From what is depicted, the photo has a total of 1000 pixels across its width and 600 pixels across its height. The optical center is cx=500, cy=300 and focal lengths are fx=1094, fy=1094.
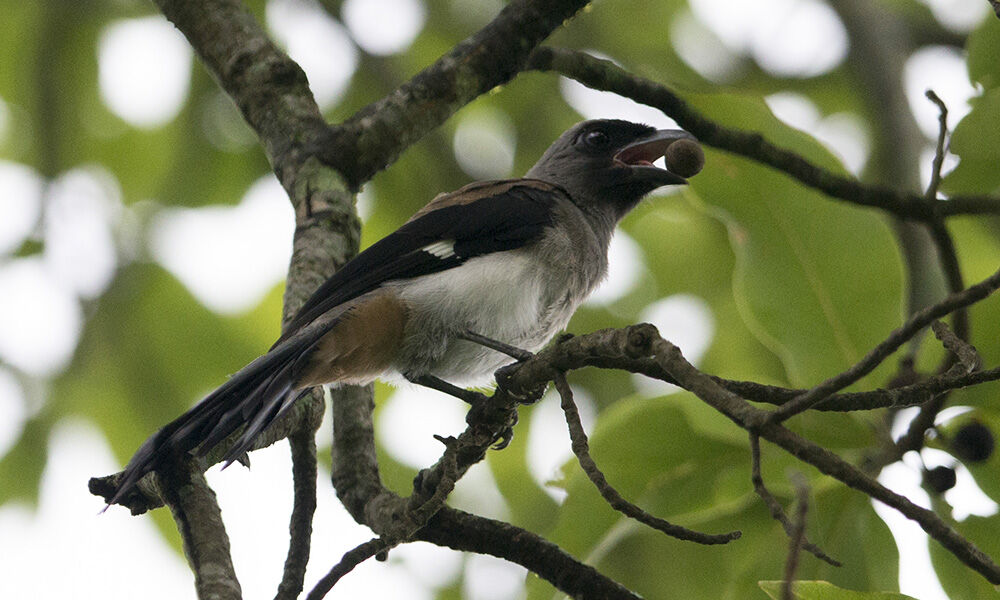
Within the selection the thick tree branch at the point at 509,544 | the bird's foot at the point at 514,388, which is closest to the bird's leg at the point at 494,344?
the bird's foot at the point at 514,388

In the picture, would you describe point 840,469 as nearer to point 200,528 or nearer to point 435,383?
point 200,528

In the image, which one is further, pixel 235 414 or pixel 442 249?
pixel 442 249

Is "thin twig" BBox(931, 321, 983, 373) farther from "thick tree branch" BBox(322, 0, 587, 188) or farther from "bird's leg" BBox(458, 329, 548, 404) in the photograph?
"thick tree branch" BBox(322, 0, 587, 188)

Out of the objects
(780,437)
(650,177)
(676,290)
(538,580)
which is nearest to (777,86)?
(676,290)

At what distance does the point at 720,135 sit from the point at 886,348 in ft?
6.11

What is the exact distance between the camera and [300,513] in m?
2.79

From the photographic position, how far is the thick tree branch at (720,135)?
3.29m

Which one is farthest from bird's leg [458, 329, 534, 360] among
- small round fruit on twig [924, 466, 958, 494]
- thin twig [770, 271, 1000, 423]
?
thin twig [770, 271, 1000, 423]

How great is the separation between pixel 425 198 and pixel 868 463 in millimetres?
2671

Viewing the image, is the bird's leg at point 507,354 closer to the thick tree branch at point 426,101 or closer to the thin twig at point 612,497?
the thin twig at point 612,497

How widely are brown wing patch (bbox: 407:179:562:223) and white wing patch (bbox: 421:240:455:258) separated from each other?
23cm

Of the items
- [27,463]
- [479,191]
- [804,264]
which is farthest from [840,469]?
[27,463]

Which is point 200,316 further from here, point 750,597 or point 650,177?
→ point 750,597

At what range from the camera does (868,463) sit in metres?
3.21
